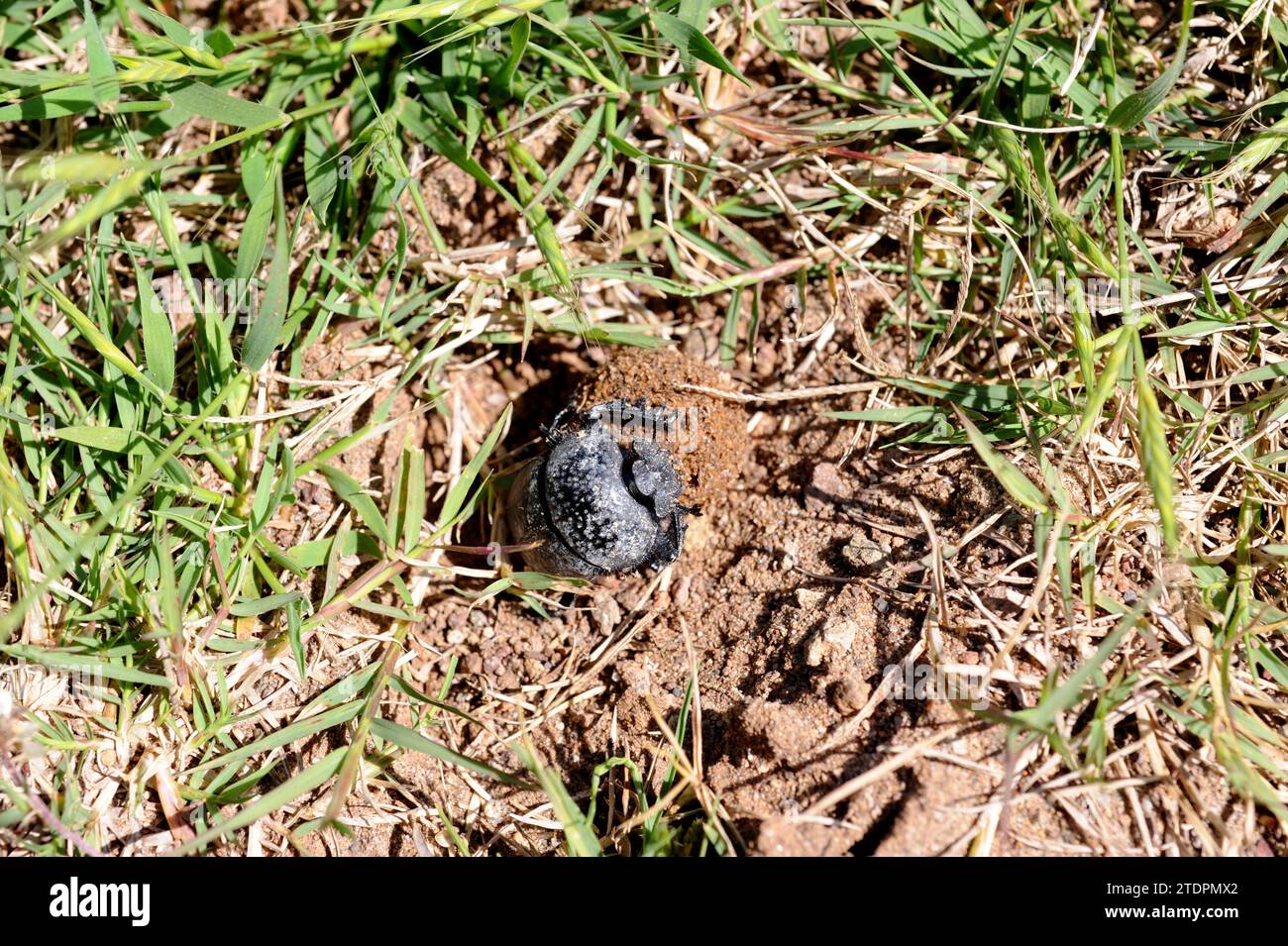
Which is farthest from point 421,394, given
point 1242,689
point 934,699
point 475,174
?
point 1242,689

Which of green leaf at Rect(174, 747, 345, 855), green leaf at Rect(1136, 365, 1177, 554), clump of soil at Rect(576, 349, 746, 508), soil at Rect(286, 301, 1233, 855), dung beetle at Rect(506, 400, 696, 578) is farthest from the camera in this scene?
clump of soil at Rect(576, 349, 746, 508)

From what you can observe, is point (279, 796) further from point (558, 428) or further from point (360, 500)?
point (558, 428)

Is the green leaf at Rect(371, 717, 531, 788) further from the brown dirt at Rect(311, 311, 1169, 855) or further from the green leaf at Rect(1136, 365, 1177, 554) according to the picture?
the green leaf at Rect(1136, 365, 1177, 554)

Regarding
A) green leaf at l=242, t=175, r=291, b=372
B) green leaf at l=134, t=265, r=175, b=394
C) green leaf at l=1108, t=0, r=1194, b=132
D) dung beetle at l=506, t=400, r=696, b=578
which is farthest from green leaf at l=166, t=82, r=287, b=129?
green leaf at l=1108, t=0, r=1194, b=132

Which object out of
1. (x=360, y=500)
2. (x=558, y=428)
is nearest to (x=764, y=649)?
(x=558, y=428)

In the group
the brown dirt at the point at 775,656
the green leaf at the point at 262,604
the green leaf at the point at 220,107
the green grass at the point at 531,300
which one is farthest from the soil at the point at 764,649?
the green leaf at the point at 220,107

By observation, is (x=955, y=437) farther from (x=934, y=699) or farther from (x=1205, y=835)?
(x=1205, y=835)

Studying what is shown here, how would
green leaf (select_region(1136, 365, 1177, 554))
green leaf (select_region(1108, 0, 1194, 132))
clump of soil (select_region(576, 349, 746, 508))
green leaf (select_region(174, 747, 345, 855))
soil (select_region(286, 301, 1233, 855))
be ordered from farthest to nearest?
clump of soil (select_region(576, 349, 746, 508)) → green leaf (select_region(1108, 0, 1194, 132)) → soil (select_region(286, 301, 1233, 855)) → green leaf (select_region(174, 747, 345, 855)) → green leaf (select_region(1136, 365, 1177, 554))
